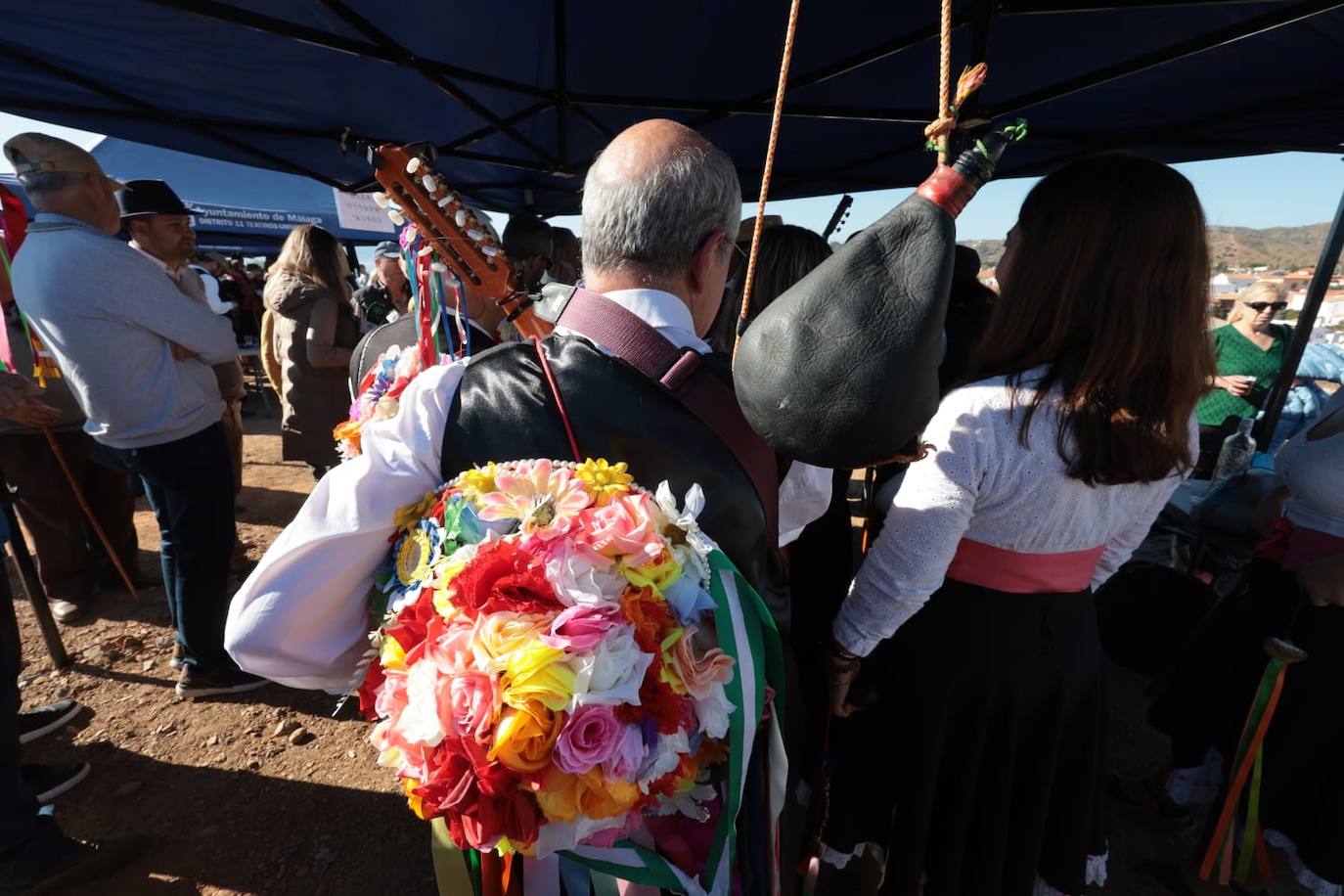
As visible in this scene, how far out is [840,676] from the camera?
4.74ft

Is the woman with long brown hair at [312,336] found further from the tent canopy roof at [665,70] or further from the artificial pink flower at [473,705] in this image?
the artificial pink flower at [473,705]

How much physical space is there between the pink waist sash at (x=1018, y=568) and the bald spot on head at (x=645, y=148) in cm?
103

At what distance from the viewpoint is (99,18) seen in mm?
2424

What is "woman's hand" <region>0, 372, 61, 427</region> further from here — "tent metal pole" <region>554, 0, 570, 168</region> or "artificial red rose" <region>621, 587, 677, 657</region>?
"artificial red rose" <region>621, 587, 677, 657</region>

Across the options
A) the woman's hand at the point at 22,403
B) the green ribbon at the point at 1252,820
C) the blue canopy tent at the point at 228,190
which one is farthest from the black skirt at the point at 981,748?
the blue canopy tent at the point at 228,190

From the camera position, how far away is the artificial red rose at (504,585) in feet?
2.44

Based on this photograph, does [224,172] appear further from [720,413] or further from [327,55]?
[720,413]

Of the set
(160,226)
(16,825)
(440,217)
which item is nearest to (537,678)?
(440,217)

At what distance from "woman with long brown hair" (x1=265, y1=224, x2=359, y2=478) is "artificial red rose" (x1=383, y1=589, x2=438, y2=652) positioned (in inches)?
138

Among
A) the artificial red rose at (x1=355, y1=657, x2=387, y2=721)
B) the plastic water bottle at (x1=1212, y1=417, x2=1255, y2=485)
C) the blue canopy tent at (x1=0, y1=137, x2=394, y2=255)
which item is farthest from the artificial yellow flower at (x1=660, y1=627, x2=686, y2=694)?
the blue canopy tent at (x1=0, y1=137, x2=394, y2=255)

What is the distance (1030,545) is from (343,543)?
1332mm

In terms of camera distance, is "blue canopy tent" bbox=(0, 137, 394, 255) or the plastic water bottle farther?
"blue canopy tent" bbox=(0, 137, 394, 255)

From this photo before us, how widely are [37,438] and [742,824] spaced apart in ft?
13.9

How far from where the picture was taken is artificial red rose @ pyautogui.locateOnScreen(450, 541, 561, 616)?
744 mm
